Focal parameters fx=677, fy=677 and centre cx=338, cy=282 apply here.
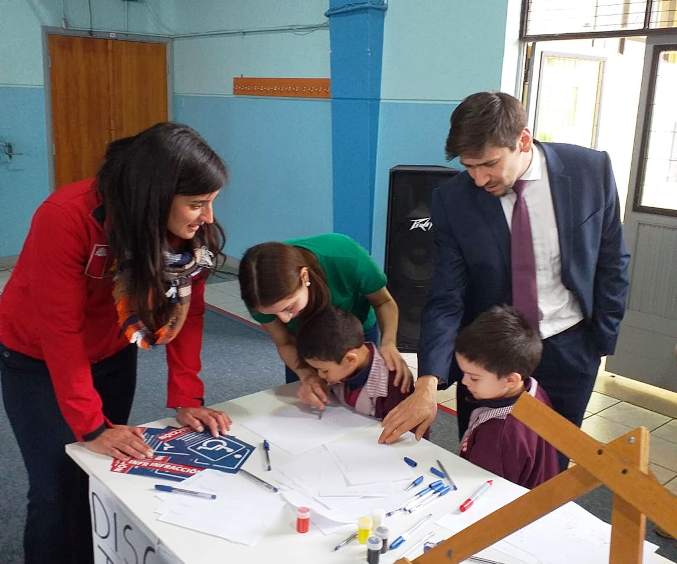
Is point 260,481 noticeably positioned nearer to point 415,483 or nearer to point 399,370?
point 415,483

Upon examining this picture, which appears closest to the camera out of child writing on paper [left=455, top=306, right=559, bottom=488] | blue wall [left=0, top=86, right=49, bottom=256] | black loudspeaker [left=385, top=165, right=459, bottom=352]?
child writing on paper [left=455, top=306, right=559, bottom=488]

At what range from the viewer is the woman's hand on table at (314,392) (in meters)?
1.72

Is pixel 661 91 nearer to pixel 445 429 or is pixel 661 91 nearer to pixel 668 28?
pixel 668 28

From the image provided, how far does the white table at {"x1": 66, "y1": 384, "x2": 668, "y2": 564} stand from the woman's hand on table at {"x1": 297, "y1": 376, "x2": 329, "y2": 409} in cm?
18

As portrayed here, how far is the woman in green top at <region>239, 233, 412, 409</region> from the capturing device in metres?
1.54

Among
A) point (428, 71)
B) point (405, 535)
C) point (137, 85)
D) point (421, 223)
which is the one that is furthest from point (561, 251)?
point (137, 85)

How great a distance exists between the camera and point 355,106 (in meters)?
4.33

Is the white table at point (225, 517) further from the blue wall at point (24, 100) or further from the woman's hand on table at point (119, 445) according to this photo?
the blue wall at point (24, 100)

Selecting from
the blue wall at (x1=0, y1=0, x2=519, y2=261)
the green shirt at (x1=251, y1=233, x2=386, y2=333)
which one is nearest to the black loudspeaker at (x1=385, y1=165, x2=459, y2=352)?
the blue wall at (x1=0, y1=0, x2=519, y2=261)

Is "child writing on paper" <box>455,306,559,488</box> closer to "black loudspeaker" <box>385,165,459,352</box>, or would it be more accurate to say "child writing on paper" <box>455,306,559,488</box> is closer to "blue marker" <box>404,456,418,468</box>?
"blue marker" <box>404,456,418,468</box>

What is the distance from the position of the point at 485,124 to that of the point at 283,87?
152 inches

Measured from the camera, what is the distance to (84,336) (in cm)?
150

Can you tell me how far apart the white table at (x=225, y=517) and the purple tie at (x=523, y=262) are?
427 millimetres

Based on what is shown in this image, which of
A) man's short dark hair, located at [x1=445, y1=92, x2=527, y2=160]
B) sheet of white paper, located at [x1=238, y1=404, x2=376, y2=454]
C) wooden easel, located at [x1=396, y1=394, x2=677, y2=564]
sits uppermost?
man's short dark hair, located at [x1=445, y1=92, x2=527, y2=160]
